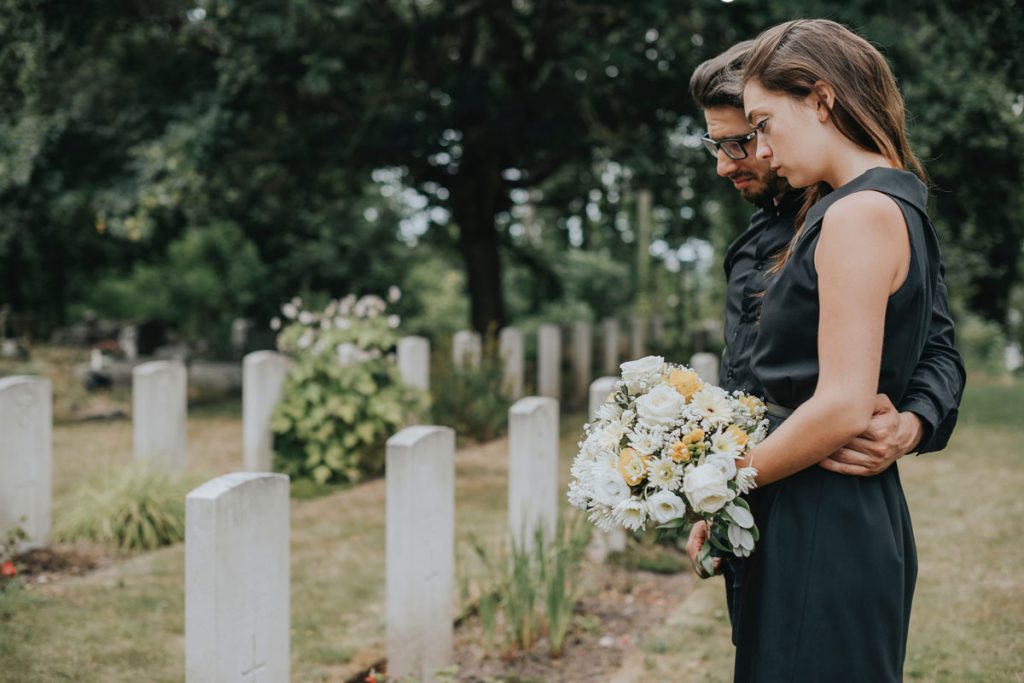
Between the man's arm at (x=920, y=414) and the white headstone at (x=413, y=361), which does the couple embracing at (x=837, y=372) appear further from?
the white headstone at (x=413, y=361)

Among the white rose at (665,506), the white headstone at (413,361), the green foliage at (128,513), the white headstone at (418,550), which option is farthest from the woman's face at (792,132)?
the white headstone at (413,361)

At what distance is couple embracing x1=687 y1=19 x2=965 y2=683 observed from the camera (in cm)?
193

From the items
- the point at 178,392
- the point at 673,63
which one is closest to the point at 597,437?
the point at 178,392

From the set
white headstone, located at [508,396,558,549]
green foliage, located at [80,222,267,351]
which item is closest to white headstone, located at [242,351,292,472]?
white headstone, located at [508,396,558,549]

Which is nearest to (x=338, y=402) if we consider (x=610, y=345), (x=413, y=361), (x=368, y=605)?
(x=413, y=361)

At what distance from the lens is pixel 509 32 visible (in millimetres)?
11922

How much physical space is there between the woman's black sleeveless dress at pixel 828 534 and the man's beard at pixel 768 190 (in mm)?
517

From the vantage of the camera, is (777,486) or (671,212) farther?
(671,212)

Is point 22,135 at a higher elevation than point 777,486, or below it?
higher

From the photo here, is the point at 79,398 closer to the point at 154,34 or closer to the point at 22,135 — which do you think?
the point at 22,135

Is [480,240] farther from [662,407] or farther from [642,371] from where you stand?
[662,407]

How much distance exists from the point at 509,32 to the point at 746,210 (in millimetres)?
4396

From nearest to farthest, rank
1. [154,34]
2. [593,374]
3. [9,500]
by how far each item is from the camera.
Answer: [9,500]
[154,34]
[593,374]

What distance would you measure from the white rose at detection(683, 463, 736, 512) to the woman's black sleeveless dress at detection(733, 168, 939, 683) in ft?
0.54
